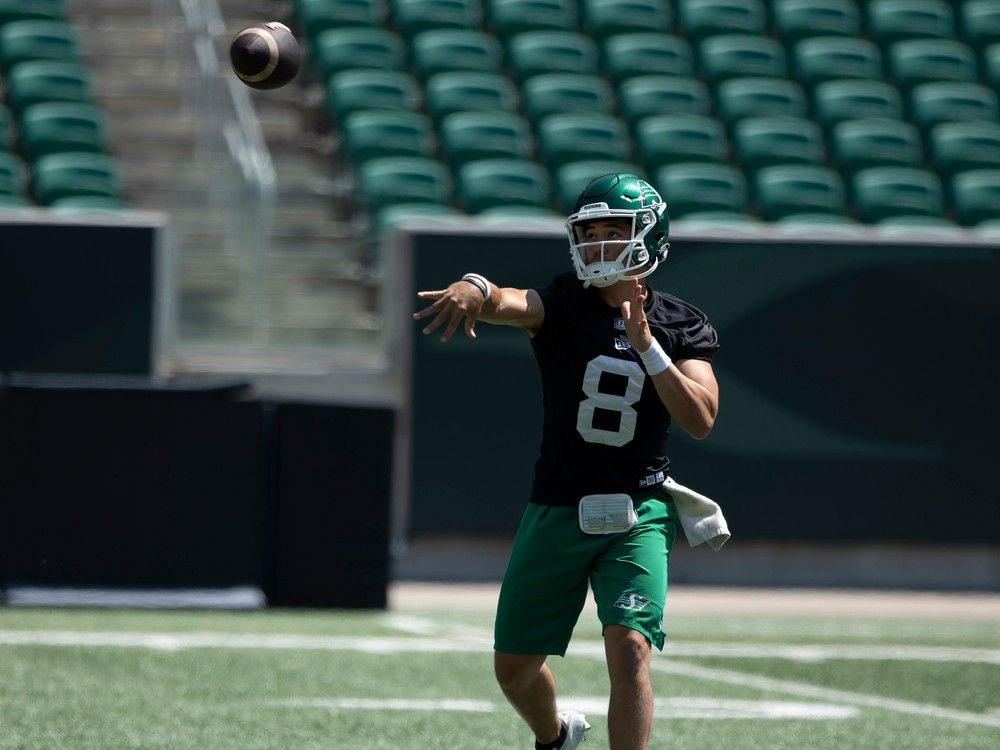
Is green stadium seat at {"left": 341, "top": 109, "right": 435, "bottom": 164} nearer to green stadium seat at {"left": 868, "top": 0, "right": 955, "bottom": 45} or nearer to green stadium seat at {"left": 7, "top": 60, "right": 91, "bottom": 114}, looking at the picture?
green stadium seat at {"left": 7, "top": 60, "right": 91, "bottom": 114}

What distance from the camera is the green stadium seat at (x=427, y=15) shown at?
1630cm

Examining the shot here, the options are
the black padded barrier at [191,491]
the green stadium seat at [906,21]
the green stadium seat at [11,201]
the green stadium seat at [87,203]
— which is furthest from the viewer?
the green stadium seat at [906,21]

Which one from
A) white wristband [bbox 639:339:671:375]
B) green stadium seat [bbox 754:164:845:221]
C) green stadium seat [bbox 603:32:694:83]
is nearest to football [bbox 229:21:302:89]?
white wristband [bbox 639:339:671:375]

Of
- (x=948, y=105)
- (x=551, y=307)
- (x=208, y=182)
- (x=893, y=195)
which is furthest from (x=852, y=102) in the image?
(x=551, y=307)

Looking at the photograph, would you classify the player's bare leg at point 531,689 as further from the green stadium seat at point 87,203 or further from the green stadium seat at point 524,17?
the green stadium seat at point 524,17

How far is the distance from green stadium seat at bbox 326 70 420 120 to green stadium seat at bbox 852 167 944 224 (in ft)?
13.2

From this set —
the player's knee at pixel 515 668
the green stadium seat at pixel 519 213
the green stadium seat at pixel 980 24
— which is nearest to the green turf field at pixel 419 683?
the player's knee at pixel 515 668

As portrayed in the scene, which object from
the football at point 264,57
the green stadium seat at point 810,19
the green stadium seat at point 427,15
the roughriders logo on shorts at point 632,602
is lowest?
the roughriders logo on shorts at point 632,602

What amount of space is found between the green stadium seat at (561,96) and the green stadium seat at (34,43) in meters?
4.05

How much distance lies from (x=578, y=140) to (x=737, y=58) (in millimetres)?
2386

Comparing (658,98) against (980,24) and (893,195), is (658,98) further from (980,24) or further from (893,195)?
(980,24)

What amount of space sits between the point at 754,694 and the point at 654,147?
812 centimetres

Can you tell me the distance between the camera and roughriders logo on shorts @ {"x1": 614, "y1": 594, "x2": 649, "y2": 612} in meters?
5.04

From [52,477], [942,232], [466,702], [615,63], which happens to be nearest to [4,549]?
[52,477]
